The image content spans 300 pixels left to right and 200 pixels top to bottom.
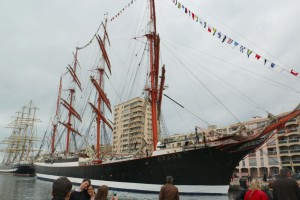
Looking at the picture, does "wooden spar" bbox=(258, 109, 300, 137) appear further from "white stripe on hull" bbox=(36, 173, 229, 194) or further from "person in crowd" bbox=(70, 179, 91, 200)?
"person in crowd" bbox=(70, 179, 91, 200)

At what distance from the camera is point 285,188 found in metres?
5.38

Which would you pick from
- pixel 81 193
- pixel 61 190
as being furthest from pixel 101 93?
pixel 61 190

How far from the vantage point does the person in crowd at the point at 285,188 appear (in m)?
5.29

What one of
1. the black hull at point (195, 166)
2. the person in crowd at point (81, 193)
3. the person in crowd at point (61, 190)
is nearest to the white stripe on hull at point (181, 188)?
the black hull at point (195, 166)

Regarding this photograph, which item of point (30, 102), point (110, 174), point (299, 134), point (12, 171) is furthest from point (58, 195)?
point (30, 102)

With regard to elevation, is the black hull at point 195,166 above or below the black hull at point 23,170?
above

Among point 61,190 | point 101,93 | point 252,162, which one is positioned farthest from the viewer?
point 252,162

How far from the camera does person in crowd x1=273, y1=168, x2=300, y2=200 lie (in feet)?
17.4

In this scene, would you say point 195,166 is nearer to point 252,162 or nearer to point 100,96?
point 100,96

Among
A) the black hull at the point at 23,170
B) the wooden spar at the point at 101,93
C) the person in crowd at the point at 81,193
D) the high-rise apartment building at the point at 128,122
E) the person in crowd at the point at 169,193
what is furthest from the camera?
the high-rise apartment building at the point at 128,122

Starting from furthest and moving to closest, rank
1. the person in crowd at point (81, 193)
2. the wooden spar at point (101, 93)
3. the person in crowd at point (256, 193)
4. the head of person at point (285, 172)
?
the wooden spar at point (101, 93)
the head of person at point (285, 172)
the person in crowd at point (256, 193)
the person in crowd at point (81, 193)

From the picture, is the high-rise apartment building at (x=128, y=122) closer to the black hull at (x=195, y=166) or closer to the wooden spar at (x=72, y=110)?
the wooden spar at (x=72, y=110)

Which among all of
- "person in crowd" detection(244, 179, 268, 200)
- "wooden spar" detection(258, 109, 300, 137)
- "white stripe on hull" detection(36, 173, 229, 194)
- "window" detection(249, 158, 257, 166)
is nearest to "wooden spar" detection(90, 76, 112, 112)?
"white stripe on hull" detection(36, 173, 229, 194)

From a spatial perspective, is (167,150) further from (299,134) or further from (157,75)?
(299,134)
